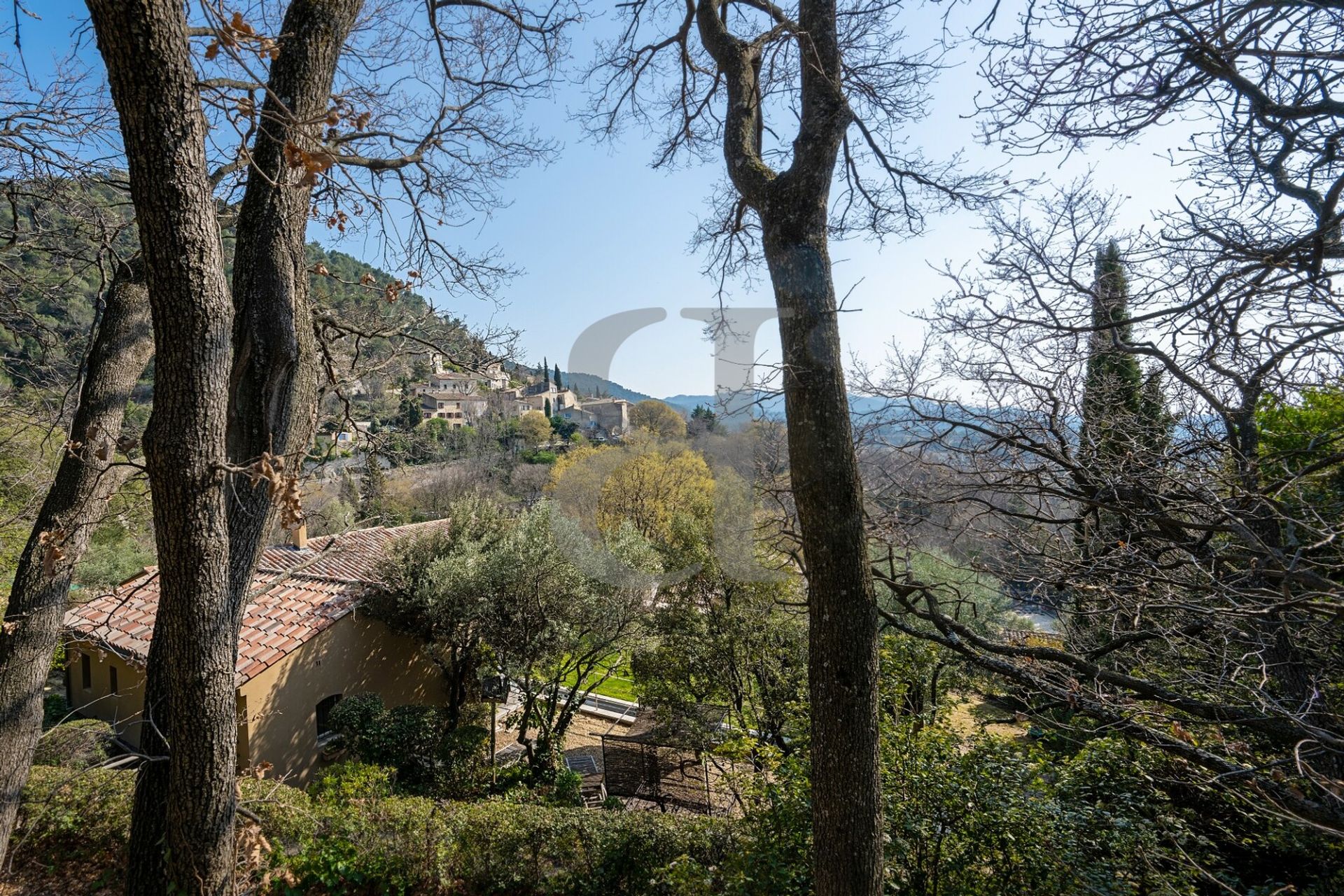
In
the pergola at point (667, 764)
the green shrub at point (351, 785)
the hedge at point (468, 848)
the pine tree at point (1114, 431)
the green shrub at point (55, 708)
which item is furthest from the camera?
the green shrub at point (55, 708)

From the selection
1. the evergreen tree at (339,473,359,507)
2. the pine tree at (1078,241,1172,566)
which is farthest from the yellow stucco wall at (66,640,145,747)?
the pine tree at (1078,241,1172,566)

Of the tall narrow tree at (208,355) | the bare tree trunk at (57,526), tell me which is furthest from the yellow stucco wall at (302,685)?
the tall narrow tree at (208,355)

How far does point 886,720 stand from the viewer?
4176 mm

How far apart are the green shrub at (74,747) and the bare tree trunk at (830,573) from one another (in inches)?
332

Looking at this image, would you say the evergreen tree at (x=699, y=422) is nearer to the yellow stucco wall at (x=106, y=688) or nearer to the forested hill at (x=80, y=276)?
the yellow stucco wall at (x=106, y=688)

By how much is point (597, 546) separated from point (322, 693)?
5113 mm

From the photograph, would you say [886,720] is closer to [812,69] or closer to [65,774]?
[812,69]

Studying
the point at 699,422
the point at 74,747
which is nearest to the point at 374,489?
the point at 699,422

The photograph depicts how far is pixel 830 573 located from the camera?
8.57 ft

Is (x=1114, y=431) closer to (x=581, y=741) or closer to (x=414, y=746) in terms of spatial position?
(x=414, y=746)

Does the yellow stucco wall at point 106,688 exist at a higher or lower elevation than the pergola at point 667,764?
higher

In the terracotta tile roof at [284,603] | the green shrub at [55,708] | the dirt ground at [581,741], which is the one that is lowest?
the dirt ground at [581,741]

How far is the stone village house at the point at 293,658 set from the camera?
26.5 feet

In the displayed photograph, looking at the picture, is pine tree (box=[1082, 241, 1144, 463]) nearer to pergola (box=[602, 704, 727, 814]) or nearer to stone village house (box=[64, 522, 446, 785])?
pergola (box=[602, 704, 727, 814])
